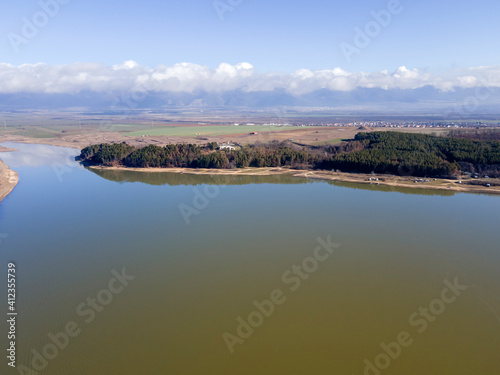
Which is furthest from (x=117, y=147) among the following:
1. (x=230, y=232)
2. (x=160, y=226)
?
(x=230, y=232)

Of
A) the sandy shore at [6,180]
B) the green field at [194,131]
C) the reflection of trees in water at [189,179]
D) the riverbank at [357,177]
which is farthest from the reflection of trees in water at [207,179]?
the green field at [194,131]

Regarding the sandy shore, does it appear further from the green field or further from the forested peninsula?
the green field

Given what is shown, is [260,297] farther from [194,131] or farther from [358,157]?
[194,131]

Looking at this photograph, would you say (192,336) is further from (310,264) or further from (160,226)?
(160,226)

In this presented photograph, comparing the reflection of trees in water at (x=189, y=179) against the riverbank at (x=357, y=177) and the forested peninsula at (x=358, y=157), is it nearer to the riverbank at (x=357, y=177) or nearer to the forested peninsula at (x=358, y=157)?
the riverbank at (x=357, y=177)

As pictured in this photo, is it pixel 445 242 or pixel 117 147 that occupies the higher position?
pixel 117 147

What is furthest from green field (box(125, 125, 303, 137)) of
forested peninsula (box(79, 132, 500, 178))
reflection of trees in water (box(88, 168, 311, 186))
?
reflection of trees in water (box(88, 168, 311, 186))

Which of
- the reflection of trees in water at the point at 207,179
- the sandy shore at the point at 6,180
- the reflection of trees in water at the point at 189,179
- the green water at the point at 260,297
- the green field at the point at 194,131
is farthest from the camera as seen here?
the green field at the point at 194,131
